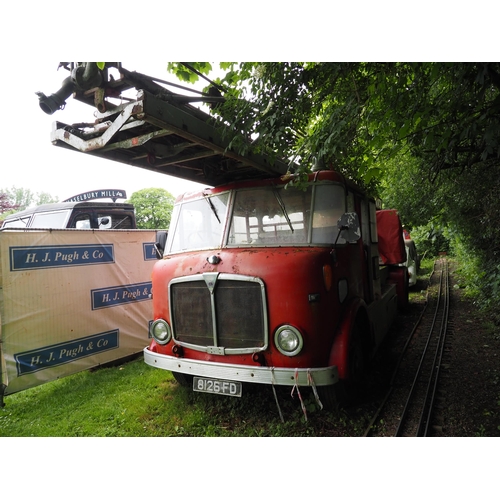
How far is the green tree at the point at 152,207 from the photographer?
22.8 meters

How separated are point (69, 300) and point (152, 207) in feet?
65.1

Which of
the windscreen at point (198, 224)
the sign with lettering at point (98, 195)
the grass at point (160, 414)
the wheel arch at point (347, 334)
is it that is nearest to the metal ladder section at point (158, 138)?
the windscreen at point (198, 224)

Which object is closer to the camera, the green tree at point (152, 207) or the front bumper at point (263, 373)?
the front bumper at point (263, 373)

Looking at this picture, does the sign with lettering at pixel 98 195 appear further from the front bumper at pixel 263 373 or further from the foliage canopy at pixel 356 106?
the front bumper at pixel 263 373

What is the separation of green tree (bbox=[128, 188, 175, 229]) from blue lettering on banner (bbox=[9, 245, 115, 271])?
16556mm

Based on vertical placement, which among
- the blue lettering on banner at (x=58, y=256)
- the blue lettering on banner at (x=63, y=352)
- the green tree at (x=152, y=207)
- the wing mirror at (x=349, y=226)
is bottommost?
the blue lettering on banner at (x=63, y=352)

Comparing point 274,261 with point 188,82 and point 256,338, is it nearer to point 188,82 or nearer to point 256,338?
point 256,338

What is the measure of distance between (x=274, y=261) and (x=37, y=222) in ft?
22.2

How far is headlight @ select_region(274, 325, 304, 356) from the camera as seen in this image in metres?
2.91

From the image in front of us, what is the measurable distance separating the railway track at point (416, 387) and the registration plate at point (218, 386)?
137 cm

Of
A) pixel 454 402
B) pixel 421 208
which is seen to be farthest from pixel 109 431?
pixel 421 208

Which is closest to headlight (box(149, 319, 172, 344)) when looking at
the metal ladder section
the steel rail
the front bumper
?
the front bumper

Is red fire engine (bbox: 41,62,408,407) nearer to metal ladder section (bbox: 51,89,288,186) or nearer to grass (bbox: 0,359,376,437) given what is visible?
metal ladder section (bbox: 51,89,288,186)

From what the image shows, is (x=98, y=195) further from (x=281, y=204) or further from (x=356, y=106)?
(x=356, y=106)
